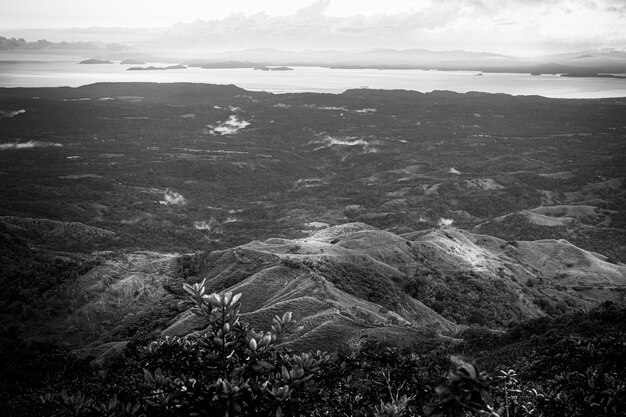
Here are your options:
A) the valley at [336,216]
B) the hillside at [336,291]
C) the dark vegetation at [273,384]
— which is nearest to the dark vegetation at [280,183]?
the valley at [336,216]

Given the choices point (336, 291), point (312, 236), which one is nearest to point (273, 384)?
point (336, 291)

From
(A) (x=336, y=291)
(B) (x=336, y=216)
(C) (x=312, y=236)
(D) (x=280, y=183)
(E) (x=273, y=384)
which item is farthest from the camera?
(D) (x=280, y=183)

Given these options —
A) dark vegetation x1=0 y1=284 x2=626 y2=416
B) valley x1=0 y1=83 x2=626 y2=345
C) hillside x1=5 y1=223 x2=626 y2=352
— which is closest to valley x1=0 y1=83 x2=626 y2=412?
hillside x1=5 y1=223 x2=626 y2=352

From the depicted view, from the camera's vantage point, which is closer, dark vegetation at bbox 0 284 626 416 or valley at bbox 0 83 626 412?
dark vegetation at bbox 0 284 626 416

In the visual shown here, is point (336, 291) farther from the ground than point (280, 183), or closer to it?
farther from the ground

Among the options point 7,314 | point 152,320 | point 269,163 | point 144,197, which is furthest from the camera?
point 269,163

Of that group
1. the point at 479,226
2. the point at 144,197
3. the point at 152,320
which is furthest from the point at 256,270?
the point at 144,197

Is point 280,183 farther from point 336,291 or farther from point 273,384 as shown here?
point 273,384

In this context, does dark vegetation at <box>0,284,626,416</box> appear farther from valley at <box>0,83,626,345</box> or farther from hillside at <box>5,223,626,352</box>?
valley at <box>0,83,626,345</box>

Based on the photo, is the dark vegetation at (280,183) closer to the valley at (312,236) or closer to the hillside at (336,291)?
the valley at (312,236)

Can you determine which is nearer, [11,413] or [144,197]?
[11,413]

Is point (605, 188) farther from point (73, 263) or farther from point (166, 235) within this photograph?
point (73, 263)
